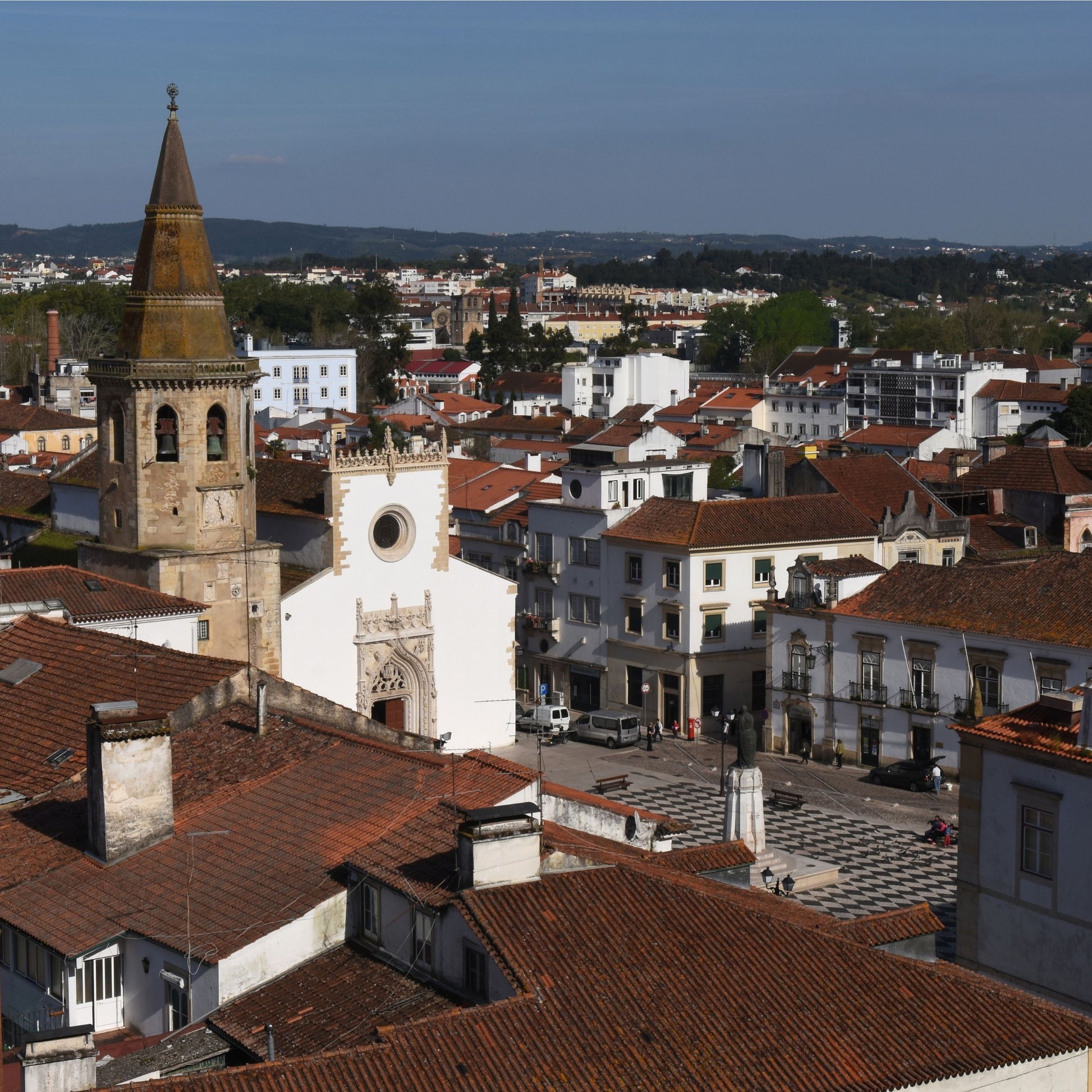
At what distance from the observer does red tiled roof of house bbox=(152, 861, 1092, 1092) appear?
622 inches

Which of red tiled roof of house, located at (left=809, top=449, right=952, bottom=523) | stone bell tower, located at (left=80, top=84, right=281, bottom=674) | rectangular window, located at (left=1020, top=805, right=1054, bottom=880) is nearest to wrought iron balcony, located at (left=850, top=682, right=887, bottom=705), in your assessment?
red tiled roof of house, located at (left=809, top=449, right=952, bottom=523)

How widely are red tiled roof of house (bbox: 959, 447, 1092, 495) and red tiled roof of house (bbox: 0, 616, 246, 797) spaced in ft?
127

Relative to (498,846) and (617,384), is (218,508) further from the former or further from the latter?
(617,384)

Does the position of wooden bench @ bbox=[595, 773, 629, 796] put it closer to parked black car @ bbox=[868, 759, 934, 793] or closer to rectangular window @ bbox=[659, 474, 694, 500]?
parked black car @ bbox=[868, 759, 934, 793]

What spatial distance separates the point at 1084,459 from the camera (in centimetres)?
6888

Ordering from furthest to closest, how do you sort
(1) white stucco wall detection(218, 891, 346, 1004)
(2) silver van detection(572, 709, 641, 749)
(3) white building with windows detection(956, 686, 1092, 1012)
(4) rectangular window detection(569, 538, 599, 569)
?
(4) rectangular window detection(569, 538, 599, 569) → (2) silver van detection(572, 709, 641, 749) → (3) white building with windows detection(956, 686, 1092, 1012) → (1) white stucco wall detection(218, 891, 346, 1004)

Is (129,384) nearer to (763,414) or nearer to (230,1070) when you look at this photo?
(230,1070)

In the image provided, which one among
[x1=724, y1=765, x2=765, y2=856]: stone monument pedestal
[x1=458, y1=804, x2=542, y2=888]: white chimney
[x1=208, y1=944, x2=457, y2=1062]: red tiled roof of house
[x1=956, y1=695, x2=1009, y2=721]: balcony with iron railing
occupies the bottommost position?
[x1=956, y1=695, x2=1009, y2=721]: balcony with iron railing

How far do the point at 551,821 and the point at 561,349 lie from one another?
5592 inches

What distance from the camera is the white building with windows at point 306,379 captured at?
11425 centimetres

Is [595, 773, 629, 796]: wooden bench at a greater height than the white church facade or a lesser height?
lesser

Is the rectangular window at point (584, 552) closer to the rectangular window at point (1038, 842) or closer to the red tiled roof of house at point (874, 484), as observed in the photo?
the red tiled roof of house at point (874, 484)

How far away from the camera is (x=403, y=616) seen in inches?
1847

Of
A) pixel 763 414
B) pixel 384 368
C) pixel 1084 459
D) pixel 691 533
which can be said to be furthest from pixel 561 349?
pixel 691 533
